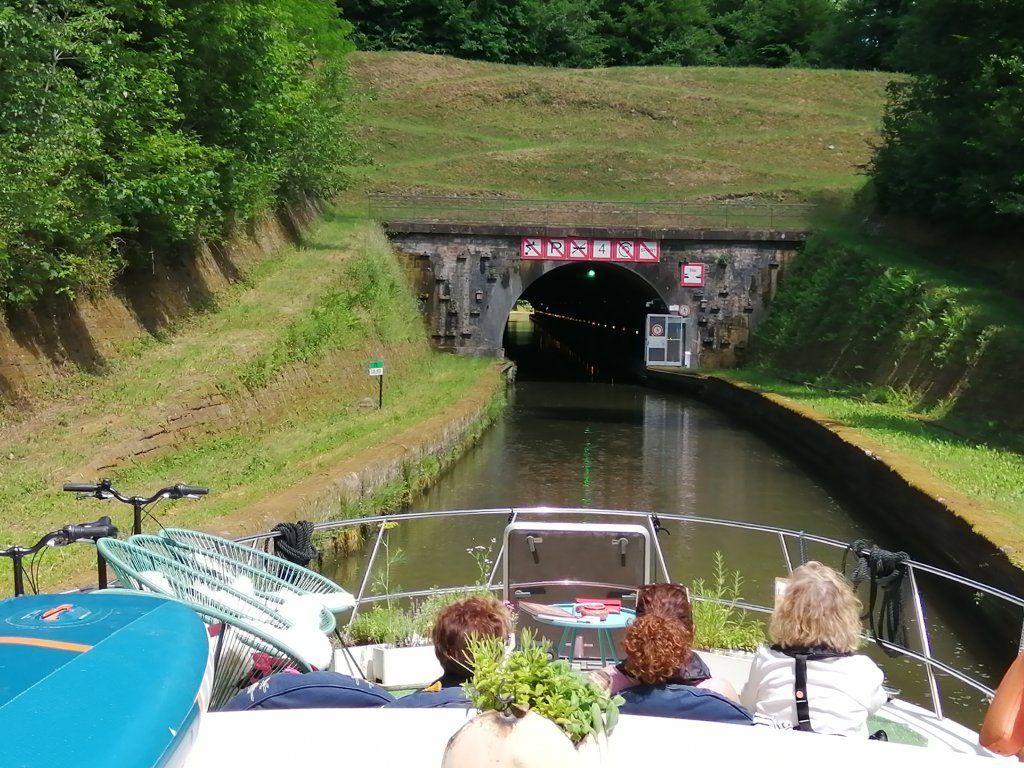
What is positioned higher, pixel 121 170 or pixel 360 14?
pixel 360 14

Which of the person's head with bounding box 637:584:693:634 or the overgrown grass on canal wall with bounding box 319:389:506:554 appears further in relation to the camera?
the overgrown grass on canal wall with bounding box 319:389:506:554

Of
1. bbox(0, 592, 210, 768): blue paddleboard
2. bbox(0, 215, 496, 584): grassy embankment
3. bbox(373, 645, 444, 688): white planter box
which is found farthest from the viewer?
bbox(0, 215, 496, 584): grassy embankment

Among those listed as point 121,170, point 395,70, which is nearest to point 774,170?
point 395,70

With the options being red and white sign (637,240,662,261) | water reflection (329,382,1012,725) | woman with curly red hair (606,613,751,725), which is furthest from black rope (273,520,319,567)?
red and white sign (637,240,662,261)

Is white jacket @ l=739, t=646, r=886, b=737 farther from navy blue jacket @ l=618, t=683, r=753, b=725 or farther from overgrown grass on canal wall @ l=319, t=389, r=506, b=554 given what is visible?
overgrown grass on canal wall @ l=319, t=389, r=506, b=554

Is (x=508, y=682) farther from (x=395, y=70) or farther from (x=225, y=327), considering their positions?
(x=395, y=70)

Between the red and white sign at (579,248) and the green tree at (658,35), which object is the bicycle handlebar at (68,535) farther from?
the green tree at (658,35)

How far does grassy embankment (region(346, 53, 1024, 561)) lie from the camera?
18.6 m

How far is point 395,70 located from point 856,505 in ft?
139

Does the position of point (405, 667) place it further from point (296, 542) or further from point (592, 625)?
point (592, 625)

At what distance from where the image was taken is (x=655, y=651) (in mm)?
3662

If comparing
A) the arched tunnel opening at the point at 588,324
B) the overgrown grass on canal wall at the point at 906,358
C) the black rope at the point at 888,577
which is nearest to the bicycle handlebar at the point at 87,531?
the black rope at the point at 888,577

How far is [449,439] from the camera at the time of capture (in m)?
19.5

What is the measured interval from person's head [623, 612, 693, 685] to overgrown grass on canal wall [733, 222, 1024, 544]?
844 centimetres
